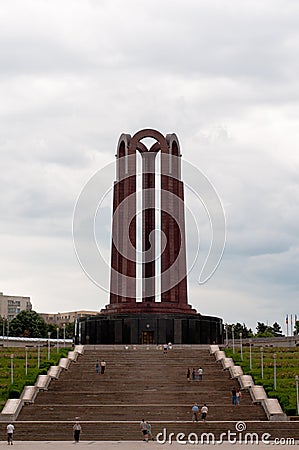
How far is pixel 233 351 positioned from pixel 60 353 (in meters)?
9.62

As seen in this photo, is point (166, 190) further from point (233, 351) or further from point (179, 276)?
point (233, 351)

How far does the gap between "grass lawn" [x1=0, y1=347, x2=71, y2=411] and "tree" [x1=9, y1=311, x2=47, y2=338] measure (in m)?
41.1

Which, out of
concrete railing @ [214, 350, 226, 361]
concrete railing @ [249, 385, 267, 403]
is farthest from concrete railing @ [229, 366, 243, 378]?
concrete railing @ [214, 350, 226, 361]

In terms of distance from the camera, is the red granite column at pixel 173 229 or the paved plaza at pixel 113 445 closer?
the paved plaza at pixel 113 445

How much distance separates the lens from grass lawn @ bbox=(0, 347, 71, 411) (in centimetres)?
3569

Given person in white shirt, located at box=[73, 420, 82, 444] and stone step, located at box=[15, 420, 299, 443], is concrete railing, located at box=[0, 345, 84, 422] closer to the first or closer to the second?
stone step, located at box=[15, 420, 299, 443]

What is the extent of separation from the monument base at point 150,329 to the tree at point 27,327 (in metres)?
39.6

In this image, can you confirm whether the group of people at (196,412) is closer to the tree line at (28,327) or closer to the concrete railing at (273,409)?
the concrete railing at (273,409)

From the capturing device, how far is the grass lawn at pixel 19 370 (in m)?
35.7

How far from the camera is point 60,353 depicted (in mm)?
46281

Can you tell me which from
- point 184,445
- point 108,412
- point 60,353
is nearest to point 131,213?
point 60,353

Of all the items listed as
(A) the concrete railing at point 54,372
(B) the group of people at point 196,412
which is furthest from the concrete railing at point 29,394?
(B) the group of people at point 196,412

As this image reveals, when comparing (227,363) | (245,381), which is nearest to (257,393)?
(245,381)

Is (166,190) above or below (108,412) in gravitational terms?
above
